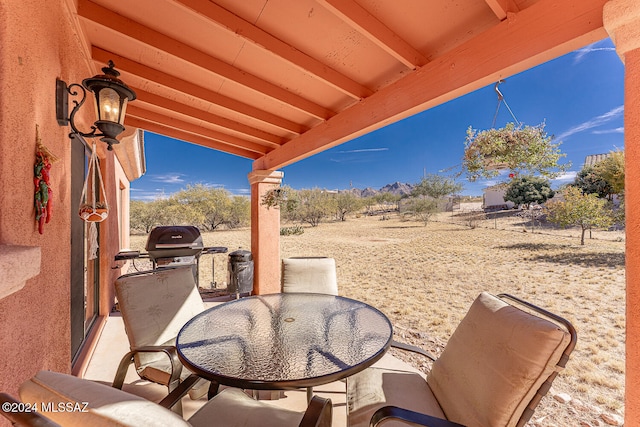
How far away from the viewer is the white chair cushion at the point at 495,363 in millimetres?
1069

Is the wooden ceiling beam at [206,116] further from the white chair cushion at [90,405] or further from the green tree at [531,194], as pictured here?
the green tree at [531,194]

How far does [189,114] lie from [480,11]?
114 inches

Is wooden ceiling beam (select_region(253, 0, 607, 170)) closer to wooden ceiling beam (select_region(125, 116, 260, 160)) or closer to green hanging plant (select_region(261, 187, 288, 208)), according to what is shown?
green hanging plant (select_region(261, 187, 288, 208))

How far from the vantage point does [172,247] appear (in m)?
3.93

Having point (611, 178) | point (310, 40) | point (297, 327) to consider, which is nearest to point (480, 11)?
point (310, 40)

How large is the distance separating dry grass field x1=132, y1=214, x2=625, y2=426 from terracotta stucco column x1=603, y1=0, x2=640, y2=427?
141 centimetres

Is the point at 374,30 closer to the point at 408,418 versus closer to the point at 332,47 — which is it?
the point at 332,47

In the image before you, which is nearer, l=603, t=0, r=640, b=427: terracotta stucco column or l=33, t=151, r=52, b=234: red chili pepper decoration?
l=603, t=0, r=640, b=427: terracotta stucco column

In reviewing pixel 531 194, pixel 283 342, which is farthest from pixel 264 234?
pixel 531 194

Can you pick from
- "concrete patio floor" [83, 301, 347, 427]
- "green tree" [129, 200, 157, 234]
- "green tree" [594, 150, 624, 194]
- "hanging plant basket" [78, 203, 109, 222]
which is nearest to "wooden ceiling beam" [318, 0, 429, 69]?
"hanging plant basket" [78, 203, 109, 222]

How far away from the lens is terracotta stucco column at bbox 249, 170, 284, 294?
13.8 feet

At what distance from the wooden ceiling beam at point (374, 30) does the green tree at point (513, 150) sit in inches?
34.0

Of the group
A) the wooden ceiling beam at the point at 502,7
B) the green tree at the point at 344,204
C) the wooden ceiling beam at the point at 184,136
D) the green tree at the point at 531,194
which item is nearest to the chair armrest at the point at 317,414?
the wooden ceiling beam at the point at 502,7

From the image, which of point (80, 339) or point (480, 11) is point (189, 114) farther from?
point (480, 11)
